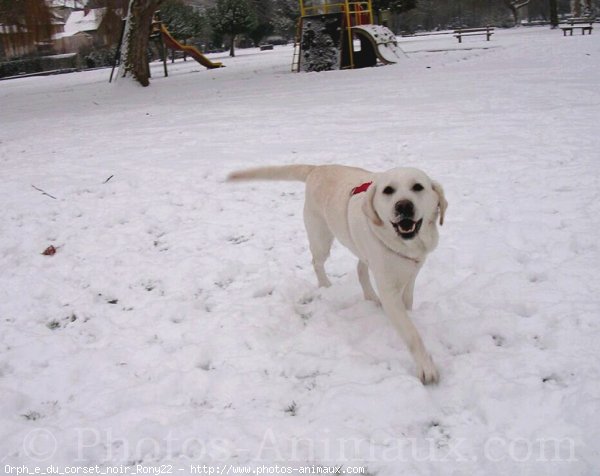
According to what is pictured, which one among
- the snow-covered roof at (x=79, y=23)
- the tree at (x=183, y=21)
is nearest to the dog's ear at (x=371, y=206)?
the tree at (x=183, y=21)

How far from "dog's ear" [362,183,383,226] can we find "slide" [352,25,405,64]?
610 inches

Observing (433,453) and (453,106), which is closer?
(433,453)

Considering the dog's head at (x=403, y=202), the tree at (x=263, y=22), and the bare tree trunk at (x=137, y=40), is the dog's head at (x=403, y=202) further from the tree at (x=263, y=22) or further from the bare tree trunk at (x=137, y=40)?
the tree at (x=263, y=22)

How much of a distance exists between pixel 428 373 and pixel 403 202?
3.02ft

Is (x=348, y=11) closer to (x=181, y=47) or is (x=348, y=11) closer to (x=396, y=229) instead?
(x=181, y=47)

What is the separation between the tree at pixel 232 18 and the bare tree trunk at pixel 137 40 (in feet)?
72.0

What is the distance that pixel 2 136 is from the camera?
10.2 meters

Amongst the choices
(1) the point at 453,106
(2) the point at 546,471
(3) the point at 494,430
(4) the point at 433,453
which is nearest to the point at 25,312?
(4) the point at 433,453

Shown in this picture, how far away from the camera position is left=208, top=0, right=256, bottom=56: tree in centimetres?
3688

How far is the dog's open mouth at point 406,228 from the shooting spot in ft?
8.27

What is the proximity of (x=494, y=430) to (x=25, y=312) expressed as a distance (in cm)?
326

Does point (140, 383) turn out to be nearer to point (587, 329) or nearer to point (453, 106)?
point (587, 329)

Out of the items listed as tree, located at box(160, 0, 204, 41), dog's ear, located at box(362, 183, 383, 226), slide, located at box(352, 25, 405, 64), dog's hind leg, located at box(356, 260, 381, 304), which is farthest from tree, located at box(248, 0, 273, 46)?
dog's ear, located at box(362, 183, 383, 226)

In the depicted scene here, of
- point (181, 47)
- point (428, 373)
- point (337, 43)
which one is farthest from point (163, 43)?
point (428, 373)
